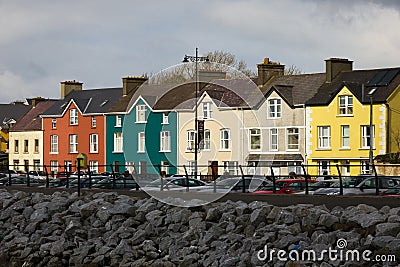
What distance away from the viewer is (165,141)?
23.6m

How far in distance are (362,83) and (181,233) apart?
4365cm

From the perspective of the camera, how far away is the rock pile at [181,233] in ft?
72.5

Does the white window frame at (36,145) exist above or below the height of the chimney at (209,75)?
below

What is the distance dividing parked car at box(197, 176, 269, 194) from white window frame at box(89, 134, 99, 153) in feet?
174

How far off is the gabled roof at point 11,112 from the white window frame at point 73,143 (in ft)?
49.3

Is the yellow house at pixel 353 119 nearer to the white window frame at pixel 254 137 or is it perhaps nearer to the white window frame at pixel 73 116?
the white window frame at pixel 73 116

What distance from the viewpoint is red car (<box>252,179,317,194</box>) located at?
34.9 m

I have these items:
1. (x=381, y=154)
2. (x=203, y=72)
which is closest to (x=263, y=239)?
(x=203, y=72)


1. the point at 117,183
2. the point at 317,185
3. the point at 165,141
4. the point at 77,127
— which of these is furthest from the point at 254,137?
the point at 77,127

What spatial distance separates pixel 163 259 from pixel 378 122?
4302 cm

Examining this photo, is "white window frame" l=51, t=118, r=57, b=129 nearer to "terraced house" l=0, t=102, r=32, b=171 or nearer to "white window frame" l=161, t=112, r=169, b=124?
"terraced house" l=0, t=102, r=32, b=171

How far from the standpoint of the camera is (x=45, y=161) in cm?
9194

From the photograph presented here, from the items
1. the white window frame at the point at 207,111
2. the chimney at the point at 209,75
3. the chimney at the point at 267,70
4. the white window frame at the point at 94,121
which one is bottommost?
the white window frame at the point at 207,111

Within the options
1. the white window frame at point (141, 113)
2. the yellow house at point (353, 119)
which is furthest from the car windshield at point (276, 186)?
the yellow house at point (353, 119)
